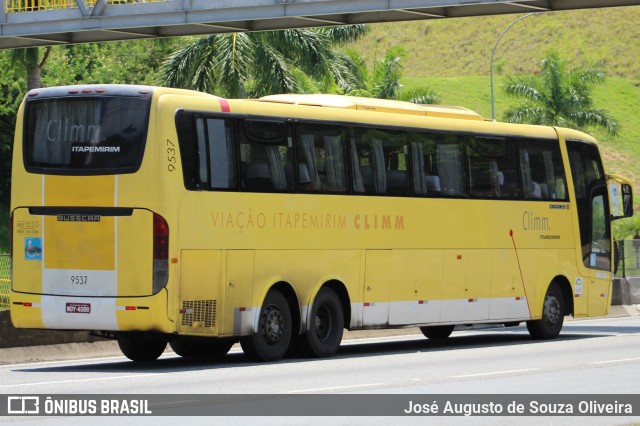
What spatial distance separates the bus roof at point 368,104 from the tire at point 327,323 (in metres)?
2.72

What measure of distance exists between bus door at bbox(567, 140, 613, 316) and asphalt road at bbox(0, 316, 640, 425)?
2557 mm

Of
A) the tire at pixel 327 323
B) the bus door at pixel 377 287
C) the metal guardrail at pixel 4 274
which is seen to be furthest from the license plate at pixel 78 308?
the metal guardrail at pixel 4 274

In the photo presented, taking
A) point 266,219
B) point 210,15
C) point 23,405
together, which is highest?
point 210,15

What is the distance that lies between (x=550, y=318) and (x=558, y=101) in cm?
4734

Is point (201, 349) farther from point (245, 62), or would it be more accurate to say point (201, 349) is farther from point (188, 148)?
point (245, 62)

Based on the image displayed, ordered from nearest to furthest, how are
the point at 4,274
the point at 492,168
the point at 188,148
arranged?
the point at 188,148 < the point at 492,168 < the point at 4,274

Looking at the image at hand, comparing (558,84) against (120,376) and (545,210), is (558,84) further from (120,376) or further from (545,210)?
(120,376)

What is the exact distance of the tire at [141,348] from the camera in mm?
19489

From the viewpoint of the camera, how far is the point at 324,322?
20.0 metres

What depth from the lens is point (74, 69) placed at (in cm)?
6494

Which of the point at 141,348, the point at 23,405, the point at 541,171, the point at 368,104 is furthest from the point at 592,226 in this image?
the point at 23,405

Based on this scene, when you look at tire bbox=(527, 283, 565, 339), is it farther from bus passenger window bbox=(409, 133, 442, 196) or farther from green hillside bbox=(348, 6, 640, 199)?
green hillside bbox=(348, 6, 640, 199)

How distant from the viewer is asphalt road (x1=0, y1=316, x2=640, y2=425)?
46.7 feet

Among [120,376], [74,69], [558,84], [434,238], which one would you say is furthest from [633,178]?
[120,376]
